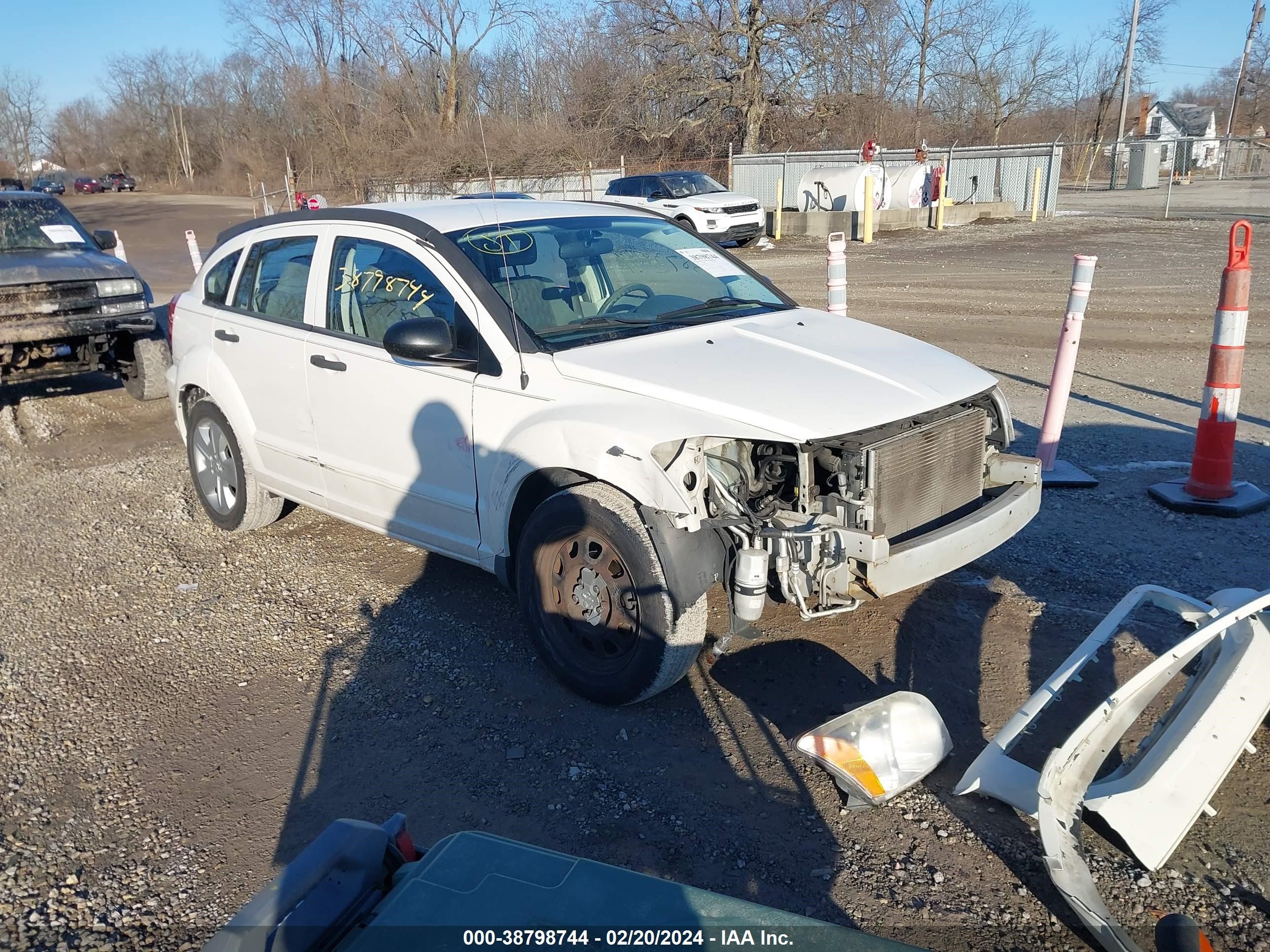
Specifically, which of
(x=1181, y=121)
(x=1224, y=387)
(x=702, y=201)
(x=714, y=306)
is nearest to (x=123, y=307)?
(x=714, y=306)

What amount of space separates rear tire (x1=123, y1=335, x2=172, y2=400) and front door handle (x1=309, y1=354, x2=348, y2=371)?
19.8 feet

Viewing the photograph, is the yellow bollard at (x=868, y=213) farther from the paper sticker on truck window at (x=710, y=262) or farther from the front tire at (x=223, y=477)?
the front tire at (x=223, y=477)

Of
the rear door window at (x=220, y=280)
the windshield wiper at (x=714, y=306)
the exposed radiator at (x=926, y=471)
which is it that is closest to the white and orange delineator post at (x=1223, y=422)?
the exposed radiator at (x=926, y=471)

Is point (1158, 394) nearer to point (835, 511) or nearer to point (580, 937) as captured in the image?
point (835, 511)

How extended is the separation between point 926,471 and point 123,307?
879 centimetres

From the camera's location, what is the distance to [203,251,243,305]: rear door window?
583 centimetres

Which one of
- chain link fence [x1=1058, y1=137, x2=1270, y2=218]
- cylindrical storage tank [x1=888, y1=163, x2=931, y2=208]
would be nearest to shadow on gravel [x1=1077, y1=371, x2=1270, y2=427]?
chain link fence [x1=1058, y1=137, x2=1270, y2=218]

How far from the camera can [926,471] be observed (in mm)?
3818

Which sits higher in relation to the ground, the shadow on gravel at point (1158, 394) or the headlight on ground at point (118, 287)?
the headlight on ground at point (118, 287)

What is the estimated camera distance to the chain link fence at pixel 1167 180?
28.4m

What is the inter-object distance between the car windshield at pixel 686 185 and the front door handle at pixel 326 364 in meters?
19.4

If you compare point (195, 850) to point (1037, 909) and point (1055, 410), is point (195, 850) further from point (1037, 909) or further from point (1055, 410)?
point (1055, 410)

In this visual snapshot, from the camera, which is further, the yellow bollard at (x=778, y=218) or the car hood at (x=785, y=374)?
the yellow bollard at (x=778, y=218)

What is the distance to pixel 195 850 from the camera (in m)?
3.30
